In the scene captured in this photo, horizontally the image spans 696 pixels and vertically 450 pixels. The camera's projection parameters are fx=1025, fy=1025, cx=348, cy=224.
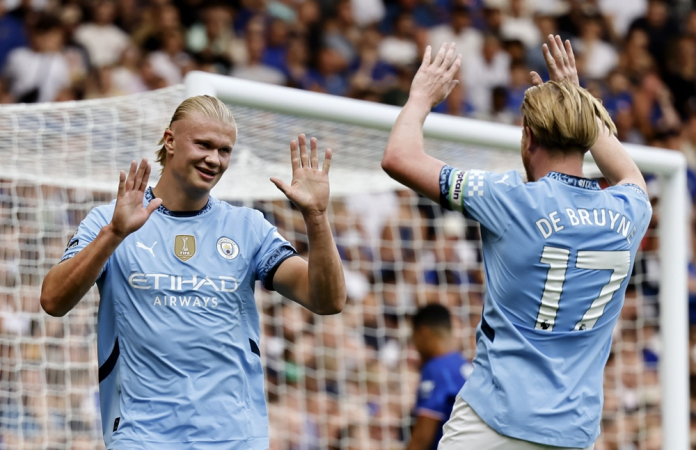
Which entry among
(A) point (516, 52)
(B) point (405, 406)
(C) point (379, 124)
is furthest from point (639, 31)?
(C) point (379, 124)

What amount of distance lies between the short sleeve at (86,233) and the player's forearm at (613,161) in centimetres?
182

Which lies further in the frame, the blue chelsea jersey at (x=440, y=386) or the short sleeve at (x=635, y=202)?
the blue chelsea jersey at (x=440, y=386)

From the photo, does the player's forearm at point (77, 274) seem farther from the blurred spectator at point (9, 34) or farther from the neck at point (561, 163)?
the blurred spectator at point (9, 34)

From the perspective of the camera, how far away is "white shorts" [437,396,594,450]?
3.32 metres

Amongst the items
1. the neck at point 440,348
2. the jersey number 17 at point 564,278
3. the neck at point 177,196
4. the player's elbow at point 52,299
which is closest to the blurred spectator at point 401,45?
the neck at point 440,348

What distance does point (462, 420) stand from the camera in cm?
345

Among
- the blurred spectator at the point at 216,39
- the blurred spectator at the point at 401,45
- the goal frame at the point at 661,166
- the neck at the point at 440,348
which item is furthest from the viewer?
the blurred spectator at the point at 401,45

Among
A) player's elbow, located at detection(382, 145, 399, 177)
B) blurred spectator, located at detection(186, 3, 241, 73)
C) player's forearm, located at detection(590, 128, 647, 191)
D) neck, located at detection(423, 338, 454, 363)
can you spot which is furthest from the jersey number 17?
blurred spectator, located at detection(186, 3, 241, 73)

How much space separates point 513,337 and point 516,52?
890cm

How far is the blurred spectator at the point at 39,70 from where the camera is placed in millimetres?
9211

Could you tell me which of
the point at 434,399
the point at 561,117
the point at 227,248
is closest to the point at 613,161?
the point at 561,117

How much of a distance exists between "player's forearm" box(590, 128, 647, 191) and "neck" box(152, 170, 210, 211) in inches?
57.9

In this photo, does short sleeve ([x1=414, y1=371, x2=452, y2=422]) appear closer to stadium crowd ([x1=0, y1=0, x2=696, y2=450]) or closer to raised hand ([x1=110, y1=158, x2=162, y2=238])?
stadium crowd ([x1=0, y1=0, x2=696, y2=450])

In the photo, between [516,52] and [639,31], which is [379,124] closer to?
[516,52]
